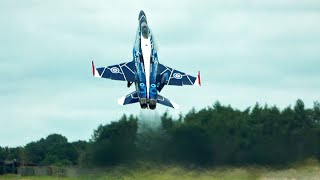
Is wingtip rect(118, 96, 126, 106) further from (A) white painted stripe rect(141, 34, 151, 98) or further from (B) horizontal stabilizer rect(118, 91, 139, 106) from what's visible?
(A) white painted stripe rect(141, 34, 151, 98)

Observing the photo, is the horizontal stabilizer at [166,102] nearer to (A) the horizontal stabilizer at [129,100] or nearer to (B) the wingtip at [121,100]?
(A) the horizontal stabilizer at [129,100]

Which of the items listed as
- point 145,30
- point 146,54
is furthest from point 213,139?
point 145,30

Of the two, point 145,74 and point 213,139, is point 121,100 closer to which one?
point 145,74

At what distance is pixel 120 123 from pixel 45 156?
2762 centimetres

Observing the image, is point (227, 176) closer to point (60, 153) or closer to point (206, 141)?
point (206, 141)

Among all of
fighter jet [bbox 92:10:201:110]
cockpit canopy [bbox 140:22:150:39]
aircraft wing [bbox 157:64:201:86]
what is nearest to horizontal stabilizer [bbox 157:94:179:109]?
fighter jet [bbox 92:10:201:110]

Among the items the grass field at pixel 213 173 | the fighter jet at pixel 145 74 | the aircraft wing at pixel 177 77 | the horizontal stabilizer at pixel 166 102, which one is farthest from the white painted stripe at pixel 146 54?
the grass field at pixel 213 173

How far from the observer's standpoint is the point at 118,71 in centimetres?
9356

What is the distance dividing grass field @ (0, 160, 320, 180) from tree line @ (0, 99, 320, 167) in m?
0.66

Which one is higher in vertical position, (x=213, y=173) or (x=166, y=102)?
(x=166, y=102)

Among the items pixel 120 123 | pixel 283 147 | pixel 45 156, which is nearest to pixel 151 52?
pixel 120 123

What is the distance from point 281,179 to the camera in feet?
253

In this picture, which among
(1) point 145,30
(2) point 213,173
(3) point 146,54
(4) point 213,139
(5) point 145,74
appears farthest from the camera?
(1) point 145,30

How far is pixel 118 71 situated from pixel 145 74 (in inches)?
155
